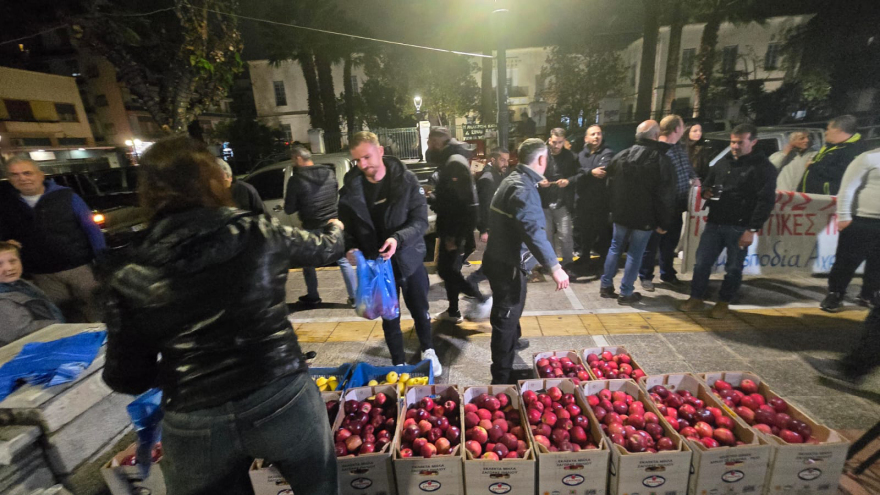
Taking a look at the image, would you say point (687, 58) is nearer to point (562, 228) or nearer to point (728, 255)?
point (562, 228)

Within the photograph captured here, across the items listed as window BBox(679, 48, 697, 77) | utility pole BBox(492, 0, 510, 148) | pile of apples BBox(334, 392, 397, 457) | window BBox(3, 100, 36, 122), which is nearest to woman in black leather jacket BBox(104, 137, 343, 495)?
pile of apples BBox(334, 392, 397, 457)

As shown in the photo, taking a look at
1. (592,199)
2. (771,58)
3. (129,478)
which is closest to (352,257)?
(129,478)

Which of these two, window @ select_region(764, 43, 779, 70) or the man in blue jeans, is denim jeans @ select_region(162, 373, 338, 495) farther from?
window @ select_region(764, 43, 779, 70)

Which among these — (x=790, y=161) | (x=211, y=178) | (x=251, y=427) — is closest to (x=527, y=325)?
(x=251, y=427)

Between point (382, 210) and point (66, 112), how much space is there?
94.4 ft

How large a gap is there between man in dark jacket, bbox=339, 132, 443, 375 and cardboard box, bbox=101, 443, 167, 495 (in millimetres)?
1774

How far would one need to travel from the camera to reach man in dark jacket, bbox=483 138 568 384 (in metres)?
2.93

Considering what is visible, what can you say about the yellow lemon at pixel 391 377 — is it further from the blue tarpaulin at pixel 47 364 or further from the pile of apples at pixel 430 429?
the blue tarpaulin at pixel 47 364

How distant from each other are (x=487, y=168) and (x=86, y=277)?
15.7 feet

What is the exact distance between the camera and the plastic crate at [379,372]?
2.95m

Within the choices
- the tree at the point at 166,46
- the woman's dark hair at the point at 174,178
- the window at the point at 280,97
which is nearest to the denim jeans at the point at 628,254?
the woman's dark hair at the point at 174,178

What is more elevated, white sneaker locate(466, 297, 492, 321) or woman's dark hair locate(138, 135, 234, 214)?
woman's dark hair locate(138, 135, 234, 214)

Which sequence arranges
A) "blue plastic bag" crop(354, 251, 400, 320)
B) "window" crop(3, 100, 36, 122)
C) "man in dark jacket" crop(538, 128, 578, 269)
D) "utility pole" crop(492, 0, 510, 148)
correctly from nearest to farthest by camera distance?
"blue plastic bag" crop(354, 251, 400, 320) → "man in dark jacket" crop(538, 128, 578, 269) → "utility pole" crop(492, 0, 510, 148) → "window" crop(3, 100, 36, 122)

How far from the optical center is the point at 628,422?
7.55 feet
